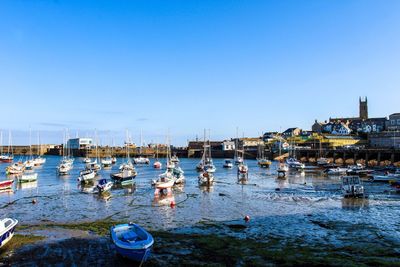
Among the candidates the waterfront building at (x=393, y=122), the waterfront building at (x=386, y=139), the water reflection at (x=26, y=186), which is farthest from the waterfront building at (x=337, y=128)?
the water reflection at (x=26, y=186)

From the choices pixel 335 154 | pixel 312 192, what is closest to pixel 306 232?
pixel 312 192

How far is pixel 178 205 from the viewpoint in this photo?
37.7 metres

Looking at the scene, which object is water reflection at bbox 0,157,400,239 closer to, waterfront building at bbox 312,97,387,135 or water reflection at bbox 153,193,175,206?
water reflection at bbox 153,193,175,206

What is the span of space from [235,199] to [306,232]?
55.7 feet

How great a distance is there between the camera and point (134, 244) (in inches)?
715

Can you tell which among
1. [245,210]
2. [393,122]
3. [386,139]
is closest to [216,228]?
[245,210]

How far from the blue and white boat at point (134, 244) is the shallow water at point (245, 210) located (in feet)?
21.4

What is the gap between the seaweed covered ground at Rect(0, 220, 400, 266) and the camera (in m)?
19.0

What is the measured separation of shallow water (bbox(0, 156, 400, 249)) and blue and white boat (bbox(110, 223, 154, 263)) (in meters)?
6.53

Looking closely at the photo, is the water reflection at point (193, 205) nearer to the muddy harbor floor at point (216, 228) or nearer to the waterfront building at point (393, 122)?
the muddy harbor floor at point (216, 228)

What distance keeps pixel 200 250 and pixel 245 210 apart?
1414cm

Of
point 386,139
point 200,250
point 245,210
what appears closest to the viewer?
point 200,250

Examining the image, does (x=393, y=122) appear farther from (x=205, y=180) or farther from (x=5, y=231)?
(x=5, y=231)

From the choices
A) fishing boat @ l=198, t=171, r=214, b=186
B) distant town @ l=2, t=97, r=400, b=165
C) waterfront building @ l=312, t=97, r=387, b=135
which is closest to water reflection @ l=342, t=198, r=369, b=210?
fishing boat @ l=198, t=171, r=214, b=186
